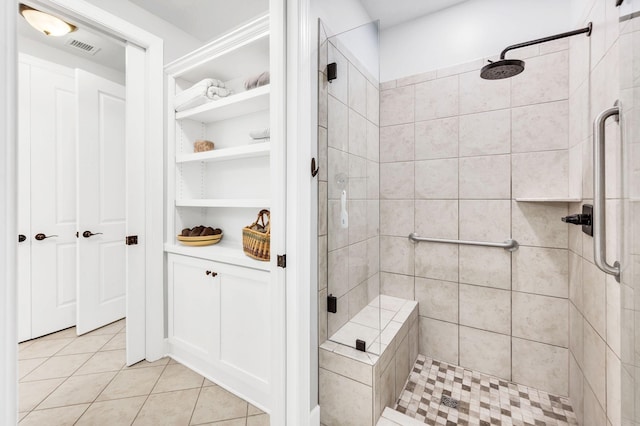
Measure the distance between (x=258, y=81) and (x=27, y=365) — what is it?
7.85 feet

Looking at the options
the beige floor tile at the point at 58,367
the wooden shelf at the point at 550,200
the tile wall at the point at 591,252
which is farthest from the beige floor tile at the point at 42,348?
the wooden shelf at the point at 550,200

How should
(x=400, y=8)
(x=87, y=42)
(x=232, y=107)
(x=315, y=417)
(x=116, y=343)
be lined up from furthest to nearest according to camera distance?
(x=87, y=42) → (x=116, y=343) → (x=400, y=8) → (x=232, y=107) → (x=315, y=417)

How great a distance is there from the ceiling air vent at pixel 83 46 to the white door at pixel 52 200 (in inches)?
9.6

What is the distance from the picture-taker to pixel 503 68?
1.43 metres

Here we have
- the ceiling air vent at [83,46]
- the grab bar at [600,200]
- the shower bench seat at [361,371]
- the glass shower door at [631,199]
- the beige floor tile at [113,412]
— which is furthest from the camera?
the ceiling air vent at [83,46]

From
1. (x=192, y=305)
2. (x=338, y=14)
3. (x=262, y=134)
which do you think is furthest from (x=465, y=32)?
(x=192, y=305)

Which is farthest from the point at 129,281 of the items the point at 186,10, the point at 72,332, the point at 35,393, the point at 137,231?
the point at 186,10

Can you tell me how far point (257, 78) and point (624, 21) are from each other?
5.00ft

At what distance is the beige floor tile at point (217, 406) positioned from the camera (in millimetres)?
1473

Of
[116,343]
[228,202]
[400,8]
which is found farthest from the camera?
[116,343]

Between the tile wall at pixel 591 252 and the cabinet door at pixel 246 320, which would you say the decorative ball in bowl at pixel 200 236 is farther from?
the tile wall at pixel 591 252

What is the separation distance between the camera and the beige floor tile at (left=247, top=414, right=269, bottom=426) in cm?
145

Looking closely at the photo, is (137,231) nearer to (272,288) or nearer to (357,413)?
(272,288)

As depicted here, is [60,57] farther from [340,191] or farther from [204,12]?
[340,191]
